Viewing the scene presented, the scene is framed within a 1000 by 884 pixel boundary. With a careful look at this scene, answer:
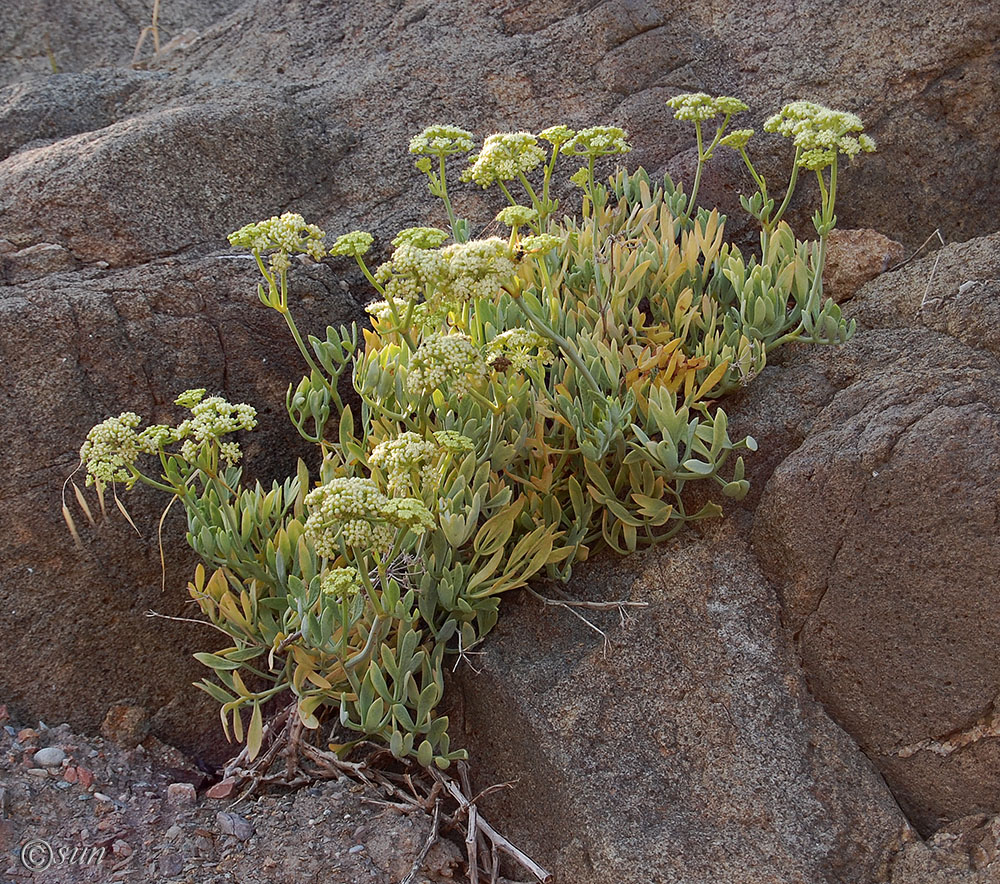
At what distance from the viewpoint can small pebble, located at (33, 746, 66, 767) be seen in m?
2.73

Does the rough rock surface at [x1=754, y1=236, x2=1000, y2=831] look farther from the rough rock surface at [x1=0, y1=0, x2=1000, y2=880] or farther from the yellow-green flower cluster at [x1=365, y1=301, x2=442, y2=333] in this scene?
the yellow-green flower cluster at [x1=365, y1=301, x2=442, y2=333]

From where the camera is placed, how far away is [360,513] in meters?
2.10

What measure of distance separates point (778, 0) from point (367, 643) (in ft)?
12.1

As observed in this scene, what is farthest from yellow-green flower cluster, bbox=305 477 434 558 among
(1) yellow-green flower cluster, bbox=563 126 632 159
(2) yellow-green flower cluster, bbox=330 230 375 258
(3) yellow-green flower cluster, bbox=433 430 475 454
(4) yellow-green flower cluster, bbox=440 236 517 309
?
(1) yellow-green flower cluster, bbox=563 126 632 159

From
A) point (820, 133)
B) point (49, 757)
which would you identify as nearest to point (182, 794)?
point (49, 757)

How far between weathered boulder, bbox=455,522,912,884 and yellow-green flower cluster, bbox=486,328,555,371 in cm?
67

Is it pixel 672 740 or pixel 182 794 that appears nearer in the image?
pixel 672 740

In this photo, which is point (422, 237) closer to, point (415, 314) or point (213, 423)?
point (415, 314)

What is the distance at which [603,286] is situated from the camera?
3.17 m

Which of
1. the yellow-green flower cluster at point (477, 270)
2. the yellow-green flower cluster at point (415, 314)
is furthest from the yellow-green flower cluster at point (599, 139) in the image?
the yellow-green flower cluster at point (477, 270)

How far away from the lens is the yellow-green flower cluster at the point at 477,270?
233 cm

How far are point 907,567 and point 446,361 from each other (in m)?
1.26

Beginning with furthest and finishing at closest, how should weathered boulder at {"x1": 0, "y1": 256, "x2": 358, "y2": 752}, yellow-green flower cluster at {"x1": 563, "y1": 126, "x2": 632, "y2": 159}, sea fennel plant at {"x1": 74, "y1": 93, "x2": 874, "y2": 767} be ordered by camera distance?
yellow-green flower cluster at {"x1": 563, "y1": 126, "x2": 632, "y2": 159} < weathered boulder at {"x1": 0, "y1": 256, "x2": 358, "y2": 752} < sea fennel plant at {"x1": 74, "y1": 93, "x2": 874, "y2": 767}

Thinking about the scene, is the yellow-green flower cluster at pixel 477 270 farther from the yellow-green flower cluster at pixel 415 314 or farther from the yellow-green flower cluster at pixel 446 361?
the yellow-green flower cluster at pixel 415 314
